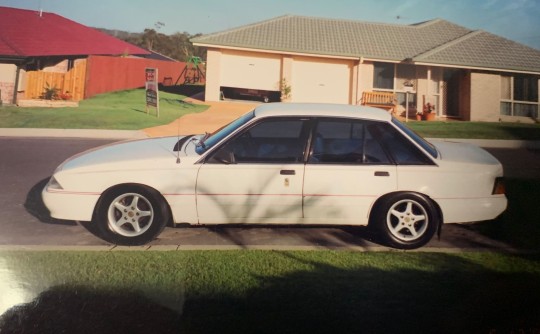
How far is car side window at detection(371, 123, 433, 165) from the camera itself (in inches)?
159

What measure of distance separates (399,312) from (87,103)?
30.5 feet

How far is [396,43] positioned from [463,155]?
22.3ft

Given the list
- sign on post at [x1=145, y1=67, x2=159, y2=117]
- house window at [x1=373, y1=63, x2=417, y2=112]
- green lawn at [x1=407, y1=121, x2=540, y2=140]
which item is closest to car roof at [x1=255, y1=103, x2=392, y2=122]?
green lawn at [x1=407, y1=121, x2=540, y2=140]

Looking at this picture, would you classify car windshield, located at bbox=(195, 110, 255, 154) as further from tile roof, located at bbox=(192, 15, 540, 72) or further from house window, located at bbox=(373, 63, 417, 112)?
house window, located at bbox=(373, 63, 417, 112)

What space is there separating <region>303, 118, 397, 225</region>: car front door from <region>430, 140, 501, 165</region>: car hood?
0.60 meters

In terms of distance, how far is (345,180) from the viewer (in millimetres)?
3936

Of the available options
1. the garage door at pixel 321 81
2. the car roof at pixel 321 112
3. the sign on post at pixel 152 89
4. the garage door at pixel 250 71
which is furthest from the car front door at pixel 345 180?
the sign on post at pixel 152 89

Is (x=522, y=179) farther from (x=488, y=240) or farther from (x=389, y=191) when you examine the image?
(x=389, y=191)

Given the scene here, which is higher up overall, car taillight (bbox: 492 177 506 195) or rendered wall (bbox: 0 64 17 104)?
rendered wall (bbox: 0 64 17 104)

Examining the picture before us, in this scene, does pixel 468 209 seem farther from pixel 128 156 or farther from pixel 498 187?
pixel 128 156

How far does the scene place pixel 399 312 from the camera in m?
2.70

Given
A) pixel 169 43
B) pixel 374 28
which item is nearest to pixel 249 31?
pixel 169 43

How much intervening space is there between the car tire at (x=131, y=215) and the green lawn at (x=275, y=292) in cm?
35

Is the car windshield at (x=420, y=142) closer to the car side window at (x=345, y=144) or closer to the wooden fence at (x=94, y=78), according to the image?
the car side window at (x=345, y=144)
